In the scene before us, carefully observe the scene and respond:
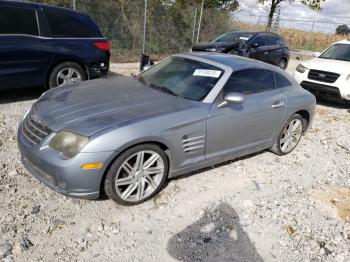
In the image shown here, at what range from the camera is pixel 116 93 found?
407 centimetres

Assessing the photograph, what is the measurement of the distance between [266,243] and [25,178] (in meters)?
2.74

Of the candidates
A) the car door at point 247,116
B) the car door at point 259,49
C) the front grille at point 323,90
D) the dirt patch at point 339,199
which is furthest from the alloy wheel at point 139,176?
the car door at point 259,49

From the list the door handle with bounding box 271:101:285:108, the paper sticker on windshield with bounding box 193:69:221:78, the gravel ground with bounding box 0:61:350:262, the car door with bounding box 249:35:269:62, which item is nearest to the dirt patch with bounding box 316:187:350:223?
the gravel ground with bounding box 0:61:350:262

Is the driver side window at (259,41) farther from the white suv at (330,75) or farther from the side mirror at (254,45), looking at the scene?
the white suv at (330,75)

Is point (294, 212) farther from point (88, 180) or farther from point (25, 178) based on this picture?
point (25, 178)

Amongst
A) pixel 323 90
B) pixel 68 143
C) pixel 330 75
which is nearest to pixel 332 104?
pixel 323 90

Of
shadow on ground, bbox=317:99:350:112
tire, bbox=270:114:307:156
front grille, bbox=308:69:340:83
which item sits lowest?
shadow on ground, bbox=317:99:350:112

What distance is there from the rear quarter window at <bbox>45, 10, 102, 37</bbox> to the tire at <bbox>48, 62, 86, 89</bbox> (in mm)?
614

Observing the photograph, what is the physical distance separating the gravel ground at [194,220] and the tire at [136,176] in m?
0.14

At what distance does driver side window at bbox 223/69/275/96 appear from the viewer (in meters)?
4.21

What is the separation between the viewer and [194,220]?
11.5 feet

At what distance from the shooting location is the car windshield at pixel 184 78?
4.08m

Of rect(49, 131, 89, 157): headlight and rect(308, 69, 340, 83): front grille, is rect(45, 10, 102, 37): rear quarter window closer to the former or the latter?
rect(49, 131, 89, 157): headlight

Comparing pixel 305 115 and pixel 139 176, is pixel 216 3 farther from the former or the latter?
pixel 139 176
